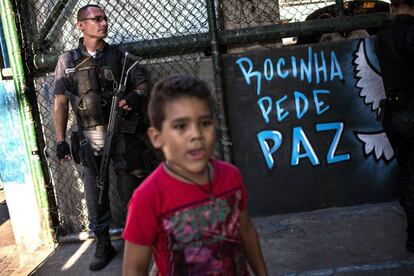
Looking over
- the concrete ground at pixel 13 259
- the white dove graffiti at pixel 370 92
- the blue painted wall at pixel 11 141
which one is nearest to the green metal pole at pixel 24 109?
the blue painted wall at pixel 11 141

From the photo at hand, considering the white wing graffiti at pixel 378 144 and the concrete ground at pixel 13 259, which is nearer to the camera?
the concrete ground at pixel 13 259

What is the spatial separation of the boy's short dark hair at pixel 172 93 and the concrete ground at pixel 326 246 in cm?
200

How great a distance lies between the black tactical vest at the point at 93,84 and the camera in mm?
3484

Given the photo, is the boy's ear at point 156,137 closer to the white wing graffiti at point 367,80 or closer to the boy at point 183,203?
the boy at point 183,203

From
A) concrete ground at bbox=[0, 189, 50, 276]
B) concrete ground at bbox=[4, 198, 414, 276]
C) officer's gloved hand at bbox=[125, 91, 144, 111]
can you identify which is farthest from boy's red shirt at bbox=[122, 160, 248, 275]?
concrete ground at bbox=[0, 189, 50, 276]

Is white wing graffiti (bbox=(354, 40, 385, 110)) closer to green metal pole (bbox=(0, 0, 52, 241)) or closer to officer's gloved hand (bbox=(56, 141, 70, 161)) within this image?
officer's gloved hand (bbox=(56, 141, 70, 161))

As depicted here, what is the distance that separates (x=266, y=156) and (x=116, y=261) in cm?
165

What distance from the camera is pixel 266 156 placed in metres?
4.11

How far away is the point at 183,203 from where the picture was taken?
1.61 m

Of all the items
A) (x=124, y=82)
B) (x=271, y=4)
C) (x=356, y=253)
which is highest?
(x=271, y=4)

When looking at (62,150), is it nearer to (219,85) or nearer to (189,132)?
(219,85)

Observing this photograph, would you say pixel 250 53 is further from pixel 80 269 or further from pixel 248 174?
pixel 80 269

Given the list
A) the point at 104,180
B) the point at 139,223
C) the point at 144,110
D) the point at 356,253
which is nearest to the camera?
the point at 139,223

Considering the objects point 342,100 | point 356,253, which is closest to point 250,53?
point 342,100
